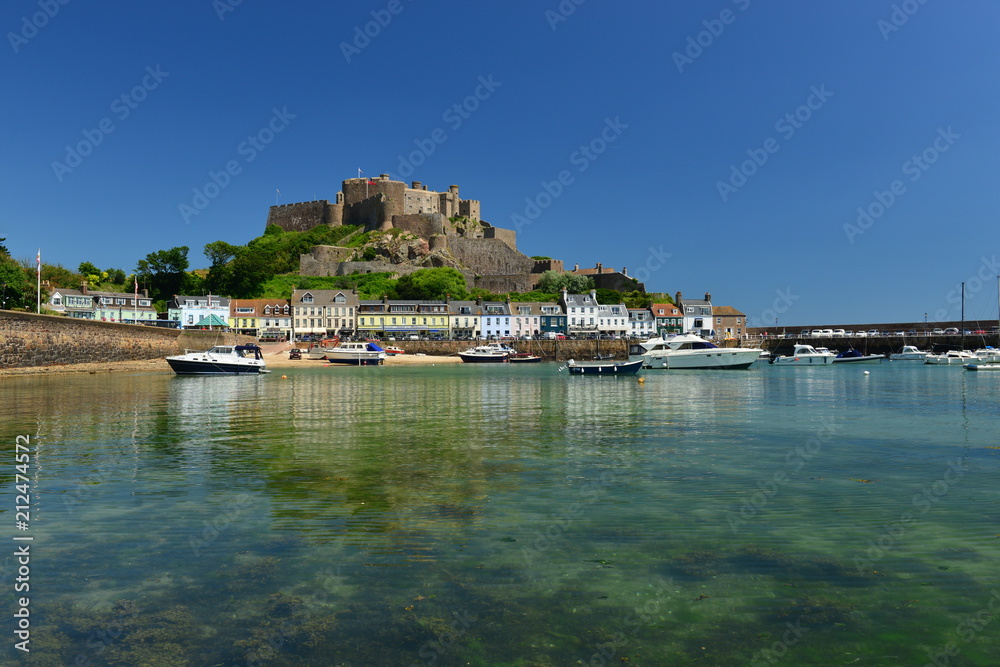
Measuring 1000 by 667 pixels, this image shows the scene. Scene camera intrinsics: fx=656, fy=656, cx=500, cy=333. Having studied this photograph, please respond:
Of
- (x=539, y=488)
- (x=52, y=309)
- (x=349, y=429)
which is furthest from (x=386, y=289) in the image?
(x=539, y=488)

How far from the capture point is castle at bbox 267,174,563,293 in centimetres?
10531

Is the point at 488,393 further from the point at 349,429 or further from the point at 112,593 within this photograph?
the point at 112,593

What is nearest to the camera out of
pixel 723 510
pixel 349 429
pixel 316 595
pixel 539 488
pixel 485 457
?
pixel 316 595

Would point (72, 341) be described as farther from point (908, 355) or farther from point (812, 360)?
point (908, 355)

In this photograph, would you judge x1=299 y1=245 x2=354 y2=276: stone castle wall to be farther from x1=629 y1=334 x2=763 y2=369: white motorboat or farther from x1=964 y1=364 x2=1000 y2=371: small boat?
x1=964 y1=364 x2=1000 y2=371: small boat

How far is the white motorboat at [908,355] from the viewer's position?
253 ft

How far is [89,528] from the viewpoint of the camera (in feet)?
22.2

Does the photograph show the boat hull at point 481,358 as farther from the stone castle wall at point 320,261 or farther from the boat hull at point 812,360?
the stone castle wall at point 320,261

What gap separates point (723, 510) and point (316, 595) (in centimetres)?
478

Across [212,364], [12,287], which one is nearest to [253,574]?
[212,364]

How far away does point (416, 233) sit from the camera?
110 metres

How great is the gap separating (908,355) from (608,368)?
54.2m

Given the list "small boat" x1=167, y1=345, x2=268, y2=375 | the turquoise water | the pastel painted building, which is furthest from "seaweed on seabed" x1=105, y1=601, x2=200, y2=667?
the pastel painted building

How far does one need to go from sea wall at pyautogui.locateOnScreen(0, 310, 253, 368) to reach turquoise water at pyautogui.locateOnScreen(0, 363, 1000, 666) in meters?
25.7
